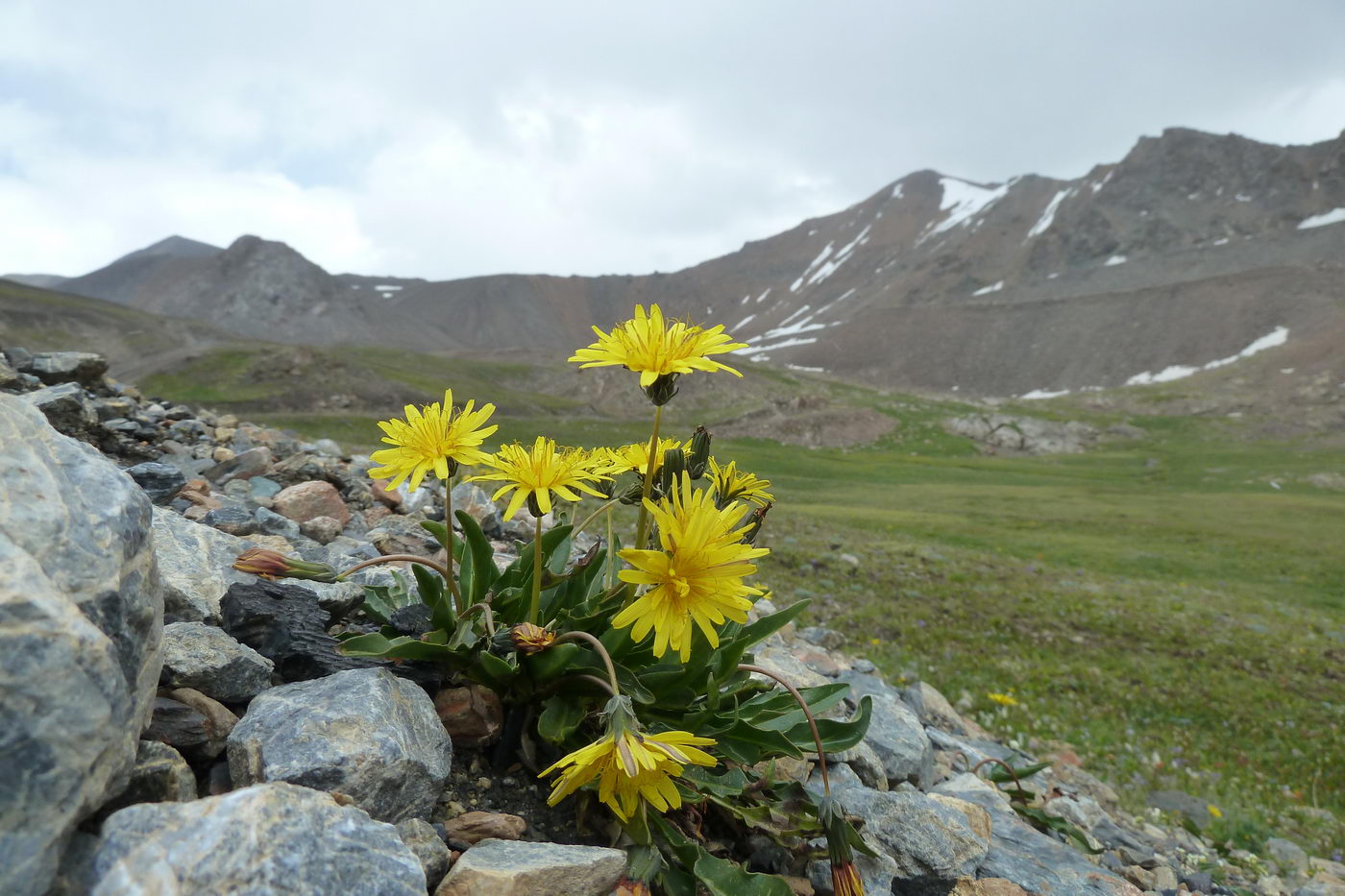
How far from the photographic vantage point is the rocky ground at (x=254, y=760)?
4.70ft

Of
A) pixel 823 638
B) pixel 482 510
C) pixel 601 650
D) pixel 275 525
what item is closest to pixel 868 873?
pixel 601 650

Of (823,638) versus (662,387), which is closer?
(662,387)

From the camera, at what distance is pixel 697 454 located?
2.72 m

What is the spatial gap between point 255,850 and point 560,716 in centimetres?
110

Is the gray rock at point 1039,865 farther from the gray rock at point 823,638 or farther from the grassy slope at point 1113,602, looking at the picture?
the gray rock at point 823,638

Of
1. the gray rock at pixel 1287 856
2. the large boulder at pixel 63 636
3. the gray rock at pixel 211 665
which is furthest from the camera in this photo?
the gray rock at pixel 1287 856

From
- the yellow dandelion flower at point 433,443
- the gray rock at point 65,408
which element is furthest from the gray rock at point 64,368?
the yellow dandelion flower at point 433,443

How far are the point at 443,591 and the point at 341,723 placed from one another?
2.10ft

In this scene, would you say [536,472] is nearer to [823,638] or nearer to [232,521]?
[232,521]

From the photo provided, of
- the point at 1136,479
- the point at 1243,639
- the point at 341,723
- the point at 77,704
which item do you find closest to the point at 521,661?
the point at 341,723

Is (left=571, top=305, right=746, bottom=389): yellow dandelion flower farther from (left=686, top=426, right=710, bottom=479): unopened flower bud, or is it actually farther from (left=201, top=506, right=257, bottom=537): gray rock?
(left=201, top=506, right=257, bottom=537): gray rock

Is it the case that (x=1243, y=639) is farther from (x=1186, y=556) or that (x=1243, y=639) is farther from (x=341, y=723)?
(x=341, y=723)

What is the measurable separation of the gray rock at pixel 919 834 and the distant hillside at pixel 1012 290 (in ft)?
282

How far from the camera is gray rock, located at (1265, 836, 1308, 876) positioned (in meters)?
4.90
